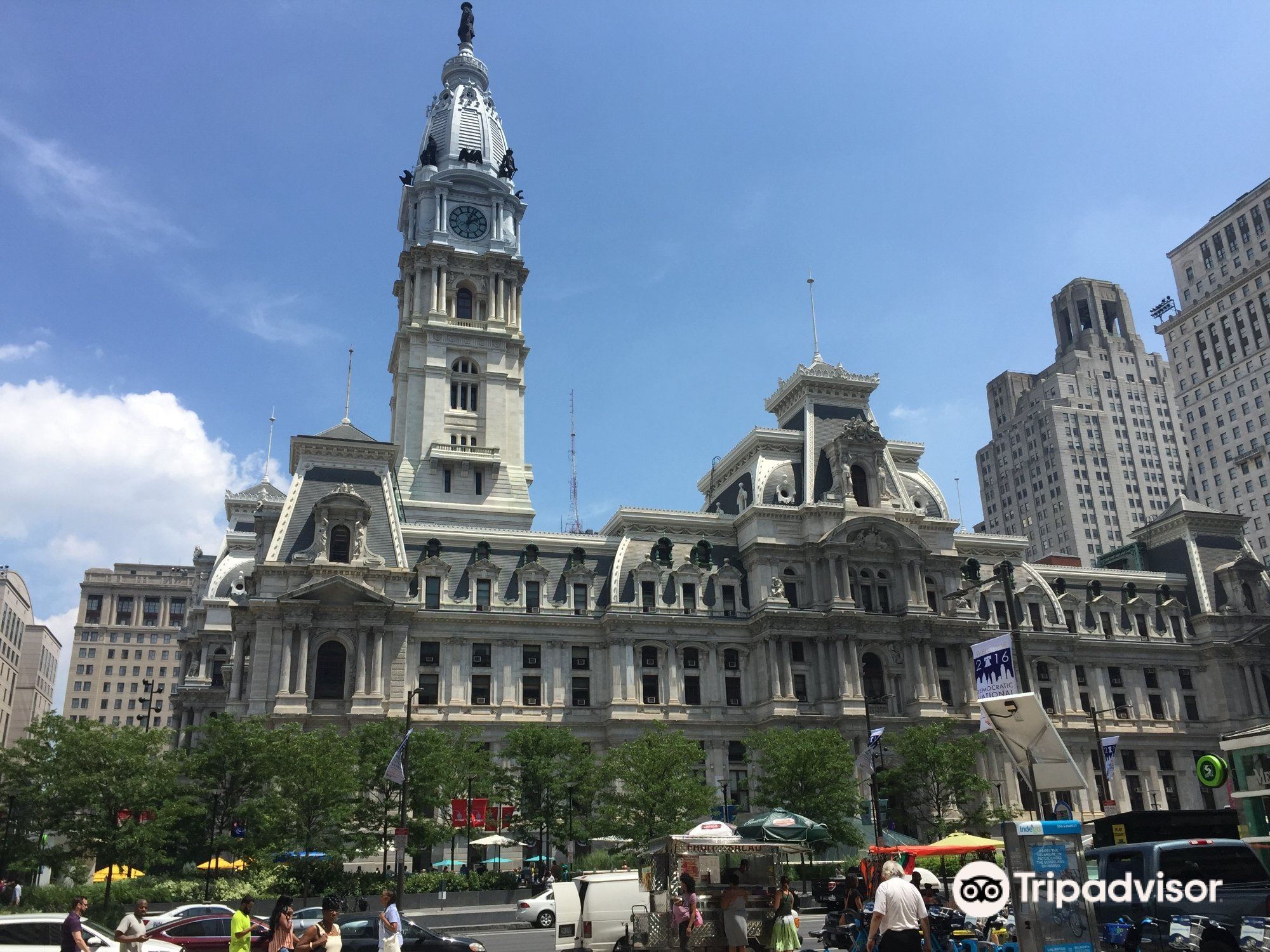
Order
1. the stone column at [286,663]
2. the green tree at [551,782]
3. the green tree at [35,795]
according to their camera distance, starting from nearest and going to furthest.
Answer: the green tree at [35,795] < the green tree at [551,782] < the stone column at [286,663]

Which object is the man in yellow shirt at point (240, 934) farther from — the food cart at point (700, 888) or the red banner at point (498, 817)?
the red banner at point (498, 817)

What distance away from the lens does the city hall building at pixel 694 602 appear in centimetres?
6844

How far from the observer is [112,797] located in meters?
47.8

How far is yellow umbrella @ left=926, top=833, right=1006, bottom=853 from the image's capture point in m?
32.4

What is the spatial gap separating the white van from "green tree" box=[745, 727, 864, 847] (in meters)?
30.2

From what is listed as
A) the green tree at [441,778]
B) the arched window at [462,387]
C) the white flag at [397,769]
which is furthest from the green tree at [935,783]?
the arched window at [462,387]

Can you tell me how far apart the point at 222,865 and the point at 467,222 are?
218 ft

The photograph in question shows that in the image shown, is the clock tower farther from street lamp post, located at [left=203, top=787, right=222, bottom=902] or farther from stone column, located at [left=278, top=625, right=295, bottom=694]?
street lamp post, located at [left=203, top=787, right=222, bottom=902]

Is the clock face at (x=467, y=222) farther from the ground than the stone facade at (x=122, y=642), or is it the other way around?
the clock face at (x=467, y=222)

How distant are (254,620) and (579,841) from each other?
25037mm

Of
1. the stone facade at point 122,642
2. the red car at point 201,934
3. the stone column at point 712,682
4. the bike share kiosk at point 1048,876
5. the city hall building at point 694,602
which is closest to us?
the bike share kiosk at point 1048,876

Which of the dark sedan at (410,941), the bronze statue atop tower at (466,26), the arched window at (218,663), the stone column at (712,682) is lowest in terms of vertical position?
the dark sedan at (410,941)

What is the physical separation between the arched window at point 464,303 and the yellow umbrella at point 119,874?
56818 millimetres

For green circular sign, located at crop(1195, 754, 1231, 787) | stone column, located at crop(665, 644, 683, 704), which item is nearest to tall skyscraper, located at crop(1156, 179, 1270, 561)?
stone column, located at crop(665, 644, 683, 704)
